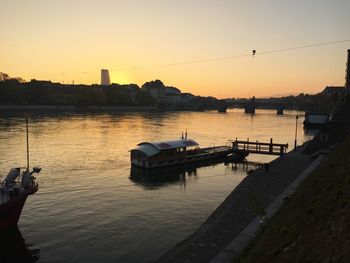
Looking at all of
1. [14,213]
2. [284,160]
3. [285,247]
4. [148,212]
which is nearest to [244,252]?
[285,247]

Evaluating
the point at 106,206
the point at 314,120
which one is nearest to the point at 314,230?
the point at 106,206

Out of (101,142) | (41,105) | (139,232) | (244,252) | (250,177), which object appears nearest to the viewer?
(244,252)

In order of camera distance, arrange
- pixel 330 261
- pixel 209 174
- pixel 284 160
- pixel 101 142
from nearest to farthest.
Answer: pixel 330 261
pixel 284 160
pixel 209 174
pixel 101 142

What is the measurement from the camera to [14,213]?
27.2 m

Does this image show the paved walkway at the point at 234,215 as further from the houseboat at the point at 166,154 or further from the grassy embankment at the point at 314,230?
the houseboat at the point at 166,154

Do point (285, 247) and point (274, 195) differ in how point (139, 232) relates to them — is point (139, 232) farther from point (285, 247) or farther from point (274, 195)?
point (285, 247)

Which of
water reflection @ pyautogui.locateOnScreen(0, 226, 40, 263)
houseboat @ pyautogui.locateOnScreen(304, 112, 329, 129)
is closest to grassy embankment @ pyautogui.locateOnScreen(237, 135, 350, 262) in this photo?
water reflection @ pyautogui.locateOnScreen(0, 226, 40, 263)

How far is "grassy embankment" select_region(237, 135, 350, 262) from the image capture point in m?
11.9

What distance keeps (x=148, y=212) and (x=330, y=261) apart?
73.2 ft

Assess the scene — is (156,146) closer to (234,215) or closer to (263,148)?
(263,148)

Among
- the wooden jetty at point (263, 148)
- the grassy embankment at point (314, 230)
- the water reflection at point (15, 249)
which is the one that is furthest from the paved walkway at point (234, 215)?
the wooden jetty at point (263, 148)

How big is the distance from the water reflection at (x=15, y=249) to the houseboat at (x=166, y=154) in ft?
85.7

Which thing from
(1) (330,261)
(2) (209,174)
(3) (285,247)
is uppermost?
(1) (330,261)

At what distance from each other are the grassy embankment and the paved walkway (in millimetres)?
1754
